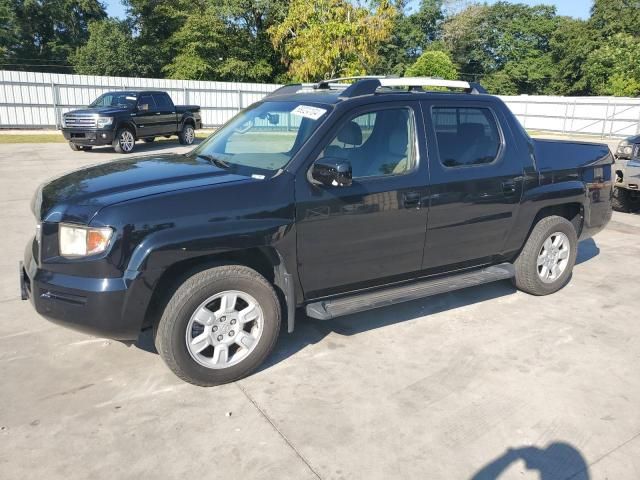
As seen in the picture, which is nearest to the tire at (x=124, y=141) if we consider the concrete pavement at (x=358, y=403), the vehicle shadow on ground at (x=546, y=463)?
the concrete pavement at (x=358, y=403)

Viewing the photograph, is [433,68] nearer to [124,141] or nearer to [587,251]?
[124,141]

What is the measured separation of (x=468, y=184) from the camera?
14.6ft

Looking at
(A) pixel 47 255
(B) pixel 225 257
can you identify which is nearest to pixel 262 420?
(B) pixel 225 257

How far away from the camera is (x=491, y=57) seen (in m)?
64.9

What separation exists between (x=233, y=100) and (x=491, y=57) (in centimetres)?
4590

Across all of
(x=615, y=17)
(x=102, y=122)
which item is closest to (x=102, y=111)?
(x=102, y=122)

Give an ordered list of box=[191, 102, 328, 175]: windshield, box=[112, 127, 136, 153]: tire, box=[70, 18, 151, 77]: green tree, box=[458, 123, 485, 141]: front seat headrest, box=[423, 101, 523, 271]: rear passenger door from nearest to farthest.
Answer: box=[191, 102, 328, 175]: windshield → box=[423, 101, 523, 271]: rear passenger door → box=[458, 123, 485, 141]: front seat headrest → box=[112, 127, 136, 153]: tire → box=[70, 18, 151, 77]: green tree

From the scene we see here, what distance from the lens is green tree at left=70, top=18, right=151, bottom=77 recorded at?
137 feet

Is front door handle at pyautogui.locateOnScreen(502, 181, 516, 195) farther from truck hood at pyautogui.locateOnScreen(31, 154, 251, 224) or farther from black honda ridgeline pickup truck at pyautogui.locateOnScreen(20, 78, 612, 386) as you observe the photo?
truck hood at pyautogui.locateOnScreen(31, 154, 251, 224)

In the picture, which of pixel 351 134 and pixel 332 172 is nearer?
pixel 332 172

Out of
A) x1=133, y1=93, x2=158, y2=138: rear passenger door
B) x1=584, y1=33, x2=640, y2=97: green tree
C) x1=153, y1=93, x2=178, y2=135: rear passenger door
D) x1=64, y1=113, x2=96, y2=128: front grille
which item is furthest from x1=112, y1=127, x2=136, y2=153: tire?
x1=584, y1=33, x2=640, y2=97: green tree

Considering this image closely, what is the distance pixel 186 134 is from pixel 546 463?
18.5m

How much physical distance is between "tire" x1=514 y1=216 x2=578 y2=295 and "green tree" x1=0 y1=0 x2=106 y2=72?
1975 inches

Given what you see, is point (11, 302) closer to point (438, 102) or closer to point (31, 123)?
point (438, 102)
